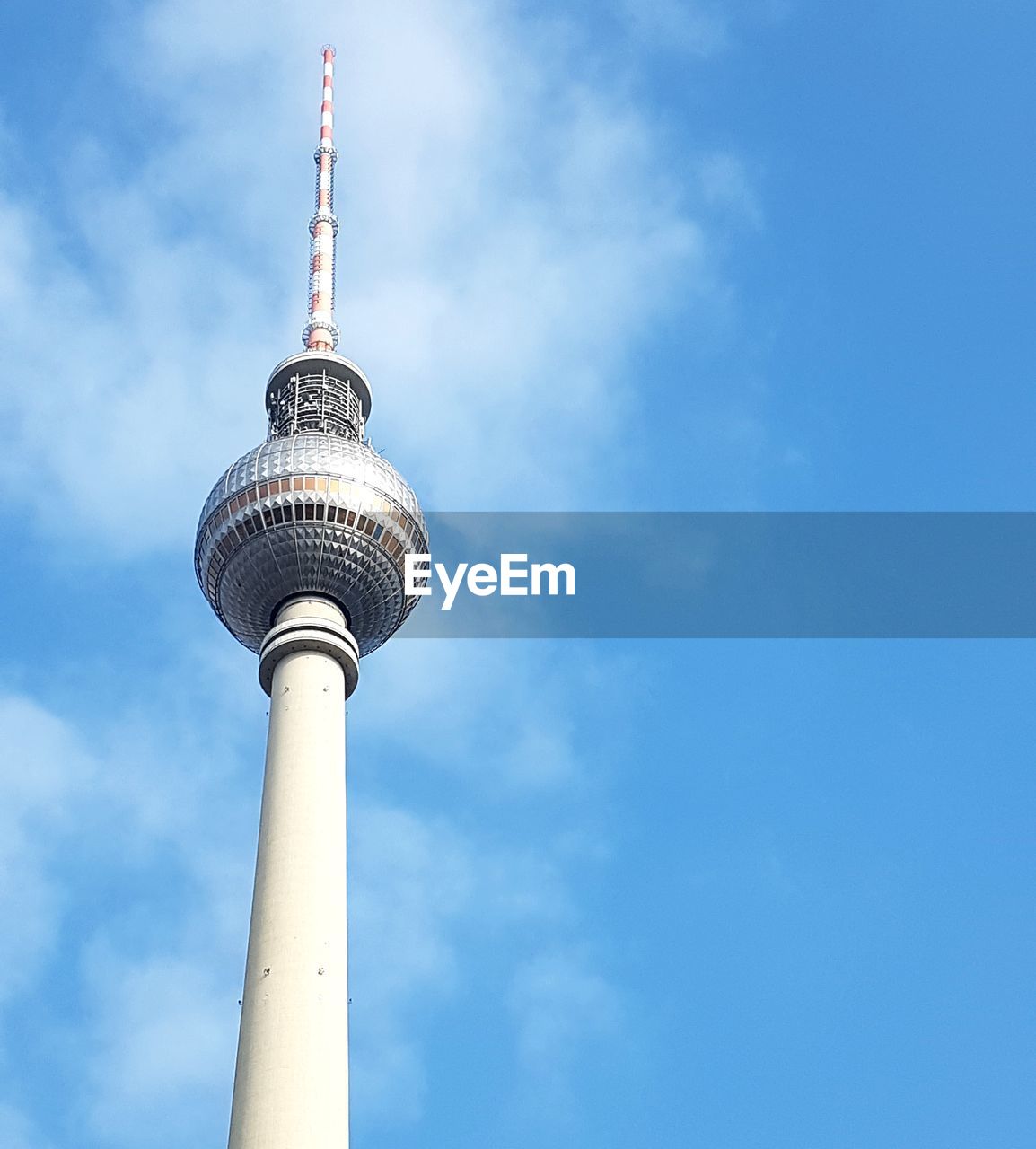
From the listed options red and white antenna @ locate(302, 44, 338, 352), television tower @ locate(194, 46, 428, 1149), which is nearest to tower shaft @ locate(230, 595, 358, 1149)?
television tower @ locate(194, 46, 428, 1149)

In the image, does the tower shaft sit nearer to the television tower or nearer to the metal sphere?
the television tower

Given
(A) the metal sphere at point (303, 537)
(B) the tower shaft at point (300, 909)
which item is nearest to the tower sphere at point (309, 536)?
(A) the metal sphere at point (303, 537)

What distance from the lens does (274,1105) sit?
65438 millimetres

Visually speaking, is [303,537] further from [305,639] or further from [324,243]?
[324,243]

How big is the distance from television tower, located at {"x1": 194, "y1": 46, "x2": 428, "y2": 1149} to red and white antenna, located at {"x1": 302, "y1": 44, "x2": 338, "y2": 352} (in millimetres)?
201

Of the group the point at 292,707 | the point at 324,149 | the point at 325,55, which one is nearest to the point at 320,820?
the point at 292,707

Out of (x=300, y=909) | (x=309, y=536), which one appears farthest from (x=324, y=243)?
(x=300, y=909)

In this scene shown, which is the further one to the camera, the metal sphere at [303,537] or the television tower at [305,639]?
the metal sphere at [303,537]

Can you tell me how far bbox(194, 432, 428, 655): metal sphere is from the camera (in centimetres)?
8512

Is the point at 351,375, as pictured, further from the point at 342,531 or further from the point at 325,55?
the point at 325,55

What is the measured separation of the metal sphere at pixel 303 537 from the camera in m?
85.1

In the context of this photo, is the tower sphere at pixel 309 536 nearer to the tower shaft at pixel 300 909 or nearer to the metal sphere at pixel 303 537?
the metal sphere at pixel 303 537

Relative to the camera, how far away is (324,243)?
106938 millimetres

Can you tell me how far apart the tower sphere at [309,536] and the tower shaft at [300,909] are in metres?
1.75
